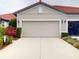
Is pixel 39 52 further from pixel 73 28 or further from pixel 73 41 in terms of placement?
pixel 73 28

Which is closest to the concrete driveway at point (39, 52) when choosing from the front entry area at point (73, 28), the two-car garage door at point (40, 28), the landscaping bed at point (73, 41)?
the landscaping bed at point (73, 41)

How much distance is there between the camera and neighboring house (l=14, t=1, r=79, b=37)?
117 feet

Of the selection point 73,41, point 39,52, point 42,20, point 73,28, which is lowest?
point 39,52

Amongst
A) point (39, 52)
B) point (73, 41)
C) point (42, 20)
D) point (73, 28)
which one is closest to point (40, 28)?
point (42, 20)

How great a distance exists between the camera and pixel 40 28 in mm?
35906

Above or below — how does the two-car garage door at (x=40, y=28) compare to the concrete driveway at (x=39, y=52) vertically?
above

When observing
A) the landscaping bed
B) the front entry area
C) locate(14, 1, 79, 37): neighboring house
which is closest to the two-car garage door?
locate(14, 1, 79, 37): neighboring house

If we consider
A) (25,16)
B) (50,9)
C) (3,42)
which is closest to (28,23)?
(25,16)

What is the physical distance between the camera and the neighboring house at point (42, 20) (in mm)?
35594

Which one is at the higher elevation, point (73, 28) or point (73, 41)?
point (73, 28)

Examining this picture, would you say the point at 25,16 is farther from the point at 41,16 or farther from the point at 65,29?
the point at 65,29

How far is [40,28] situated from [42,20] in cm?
123

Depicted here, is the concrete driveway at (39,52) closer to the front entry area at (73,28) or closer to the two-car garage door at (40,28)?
the two-car garage door at (40,28)

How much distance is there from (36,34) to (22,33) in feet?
6.71
